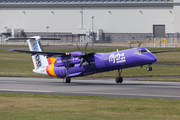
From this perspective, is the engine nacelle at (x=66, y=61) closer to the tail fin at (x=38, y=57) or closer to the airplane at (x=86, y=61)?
the airplane at (x=86, y=61)

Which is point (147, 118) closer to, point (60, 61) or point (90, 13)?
point (60, 61)

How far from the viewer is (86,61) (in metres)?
36.8

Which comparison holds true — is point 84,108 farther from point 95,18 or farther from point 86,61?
point 95,18

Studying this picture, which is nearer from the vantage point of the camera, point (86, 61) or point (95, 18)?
point (86, 61)

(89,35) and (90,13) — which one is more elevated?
(90,13)

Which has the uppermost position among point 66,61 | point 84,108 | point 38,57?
point 38,57

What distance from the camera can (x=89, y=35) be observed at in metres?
117

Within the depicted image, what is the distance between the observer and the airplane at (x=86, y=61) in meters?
34.2

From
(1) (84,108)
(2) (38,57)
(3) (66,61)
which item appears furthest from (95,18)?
(1) (84,108)

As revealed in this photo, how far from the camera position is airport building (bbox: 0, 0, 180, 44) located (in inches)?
4451

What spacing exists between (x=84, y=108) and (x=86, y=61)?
1639cm

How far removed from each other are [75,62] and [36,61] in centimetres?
677

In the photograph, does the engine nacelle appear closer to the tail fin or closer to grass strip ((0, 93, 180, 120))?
the tail fin

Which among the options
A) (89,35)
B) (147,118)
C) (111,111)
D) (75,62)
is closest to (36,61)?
(75,62)
